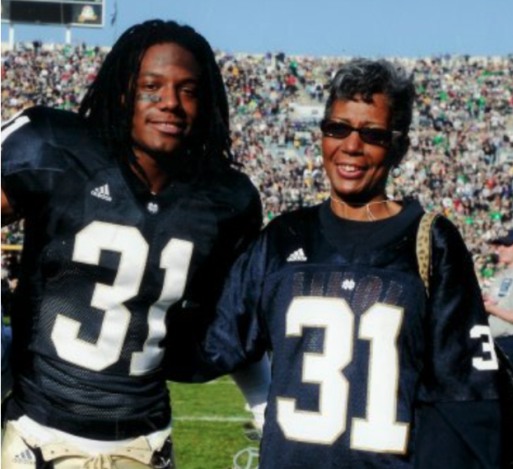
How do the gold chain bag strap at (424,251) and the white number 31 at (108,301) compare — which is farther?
the white number 31 at (108,301)

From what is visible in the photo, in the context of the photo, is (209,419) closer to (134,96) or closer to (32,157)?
(134,96)

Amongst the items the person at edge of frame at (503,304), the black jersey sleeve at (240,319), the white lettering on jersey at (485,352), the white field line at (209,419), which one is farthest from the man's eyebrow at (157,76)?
the white field line at (209,419)

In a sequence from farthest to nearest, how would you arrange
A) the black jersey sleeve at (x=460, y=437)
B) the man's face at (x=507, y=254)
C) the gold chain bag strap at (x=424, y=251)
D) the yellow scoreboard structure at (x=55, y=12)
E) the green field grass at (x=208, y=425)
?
the yellow scoreboard structure at (x=55, y=12) → the man's face at (x=507, y=254) → the green field grass at (x=208, y=425) → the gold chain bag strap at (x=424, y=251) → the black jersey sleeve at (x=460, y=437)

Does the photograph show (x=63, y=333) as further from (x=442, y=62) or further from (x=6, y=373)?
(x=442, y=62)

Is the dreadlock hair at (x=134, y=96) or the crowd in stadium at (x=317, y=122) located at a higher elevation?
the dreadlock hair at (x=134, y=96)

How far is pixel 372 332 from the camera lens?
2740 mm

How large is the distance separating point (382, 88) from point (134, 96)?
2.17ft

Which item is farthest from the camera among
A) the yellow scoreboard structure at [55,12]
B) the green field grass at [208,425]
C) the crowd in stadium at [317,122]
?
the yellow scoreboard structure at [55,12]

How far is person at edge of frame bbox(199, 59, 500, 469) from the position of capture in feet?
8.91

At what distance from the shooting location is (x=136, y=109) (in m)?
3.03

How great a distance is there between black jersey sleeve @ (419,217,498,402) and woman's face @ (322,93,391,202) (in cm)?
23

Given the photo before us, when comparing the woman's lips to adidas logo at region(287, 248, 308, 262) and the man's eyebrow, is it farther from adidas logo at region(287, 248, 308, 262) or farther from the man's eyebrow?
the man's eyebrow

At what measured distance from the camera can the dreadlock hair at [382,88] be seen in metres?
2.91

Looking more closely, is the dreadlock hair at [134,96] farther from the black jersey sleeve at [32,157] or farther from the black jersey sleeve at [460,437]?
the black jersey sleeve at [460,437]
